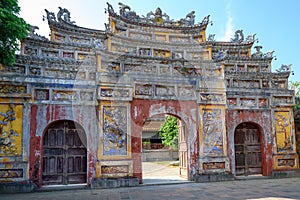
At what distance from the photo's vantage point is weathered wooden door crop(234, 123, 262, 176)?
1061 cm

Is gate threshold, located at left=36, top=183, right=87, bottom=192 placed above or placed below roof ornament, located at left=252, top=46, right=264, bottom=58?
below

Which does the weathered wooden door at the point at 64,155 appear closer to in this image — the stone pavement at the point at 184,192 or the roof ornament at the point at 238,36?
the stone pavement at the point at 184,192

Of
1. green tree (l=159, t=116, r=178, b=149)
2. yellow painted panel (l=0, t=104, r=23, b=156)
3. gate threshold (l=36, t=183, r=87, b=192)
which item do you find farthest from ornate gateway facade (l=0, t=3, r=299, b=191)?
green tree (l=159, t=116, r=178, b=149)

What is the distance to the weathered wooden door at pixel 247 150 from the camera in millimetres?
10609

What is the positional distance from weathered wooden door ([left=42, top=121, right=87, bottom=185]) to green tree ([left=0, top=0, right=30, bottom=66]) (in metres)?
2.83

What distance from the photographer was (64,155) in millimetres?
8891

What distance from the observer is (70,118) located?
28.9ft

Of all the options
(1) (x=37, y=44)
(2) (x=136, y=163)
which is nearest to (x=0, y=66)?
(1) (x=37, y=44)

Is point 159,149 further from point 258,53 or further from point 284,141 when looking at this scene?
point 284,141

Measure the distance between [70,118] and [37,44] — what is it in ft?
12.2

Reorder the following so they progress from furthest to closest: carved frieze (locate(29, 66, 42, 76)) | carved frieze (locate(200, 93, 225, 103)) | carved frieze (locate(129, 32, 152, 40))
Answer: carved frieze (locate(129, 32, 152, 40)) → carved frieze (locate(200, 93, 225, 103)) → carved frieze (locate(29, 66, 42, 76))

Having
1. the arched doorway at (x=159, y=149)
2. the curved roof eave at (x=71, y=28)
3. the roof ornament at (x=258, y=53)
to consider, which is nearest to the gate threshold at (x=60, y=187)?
the curved roof eave at (x=71, y=28)

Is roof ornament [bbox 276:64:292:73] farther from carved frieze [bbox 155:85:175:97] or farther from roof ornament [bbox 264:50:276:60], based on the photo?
carved frieze [bbox 155:85:175:97]

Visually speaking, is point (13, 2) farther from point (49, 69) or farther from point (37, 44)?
point (37, 44)
